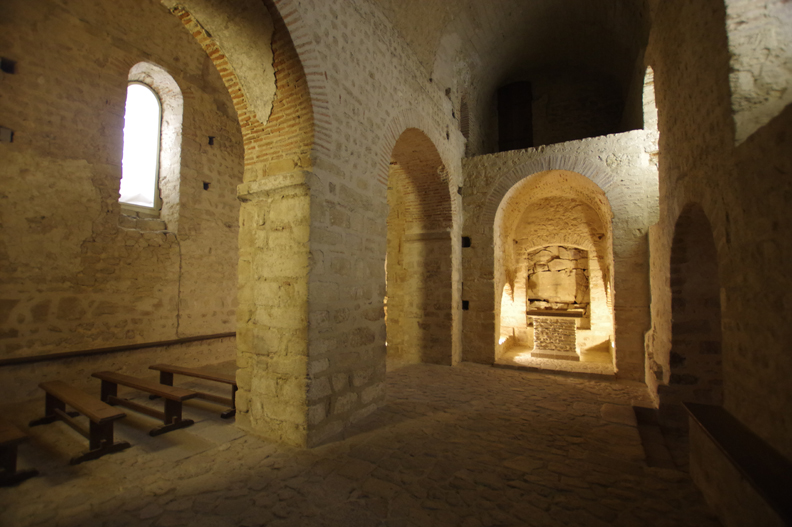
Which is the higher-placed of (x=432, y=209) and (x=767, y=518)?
(x=432, y=209)

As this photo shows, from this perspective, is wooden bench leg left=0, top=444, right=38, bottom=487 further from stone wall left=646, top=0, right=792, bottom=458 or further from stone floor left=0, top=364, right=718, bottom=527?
stone wall left=646, top=0, right=792, bottom=458

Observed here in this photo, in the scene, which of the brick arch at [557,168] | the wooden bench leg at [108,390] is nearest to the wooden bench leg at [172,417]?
the wooden bench leg at [108,390]

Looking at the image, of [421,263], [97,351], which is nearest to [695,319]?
[421,263]

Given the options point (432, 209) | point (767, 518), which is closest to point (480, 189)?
point (432, 209)

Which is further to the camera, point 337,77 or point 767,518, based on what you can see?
point 337,77

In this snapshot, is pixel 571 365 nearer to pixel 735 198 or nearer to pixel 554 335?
pixel 554 335

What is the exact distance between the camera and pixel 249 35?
3.40 meters

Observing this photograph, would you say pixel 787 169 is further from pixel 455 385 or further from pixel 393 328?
pixel 393 328

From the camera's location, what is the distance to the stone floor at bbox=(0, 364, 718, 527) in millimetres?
2410

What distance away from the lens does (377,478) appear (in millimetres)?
2879

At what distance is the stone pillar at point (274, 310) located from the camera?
3.38 metres

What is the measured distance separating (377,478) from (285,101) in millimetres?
3386

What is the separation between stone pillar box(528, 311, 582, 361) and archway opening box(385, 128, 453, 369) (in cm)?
410

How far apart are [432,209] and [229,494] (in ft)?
18.6
